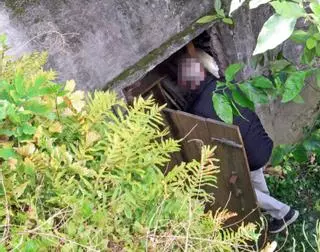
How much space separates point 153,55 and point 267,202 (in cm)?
162

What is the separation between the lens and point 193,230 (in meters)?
1.81

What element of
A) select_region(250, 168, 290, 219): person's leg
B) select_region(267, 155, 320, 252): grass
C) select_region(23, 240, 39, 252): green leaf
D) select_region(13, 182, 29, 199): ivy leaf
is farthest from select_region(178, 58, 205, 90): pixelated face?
select_region(23, 240, 39, 252): green leaf

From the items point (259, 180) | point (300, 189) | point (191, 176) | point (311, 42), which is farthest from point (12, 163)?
point (300, 189)

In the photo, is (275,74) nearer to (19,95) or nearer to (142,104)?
(142,104)

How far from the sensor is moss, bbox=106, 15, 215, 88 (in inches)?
142

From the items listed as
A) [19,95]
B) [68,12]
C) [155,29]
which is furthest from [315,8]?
[155,29]

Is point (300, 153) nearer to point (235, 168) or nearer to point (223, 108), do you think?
point (235, 168)

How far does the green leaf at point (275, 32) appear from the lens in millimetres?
1752

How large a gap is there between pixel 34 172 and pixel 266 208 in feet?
10.5

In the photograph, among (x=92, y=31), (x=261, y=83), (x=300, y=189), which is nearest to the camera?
(x=261, y=83)

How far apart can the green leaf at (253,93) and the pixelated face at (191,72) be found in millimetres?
1412

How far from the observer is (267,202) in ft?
15.1

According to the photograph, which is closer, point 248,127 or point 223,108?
point 223,108

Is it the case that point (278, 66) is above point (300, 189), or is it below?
above
